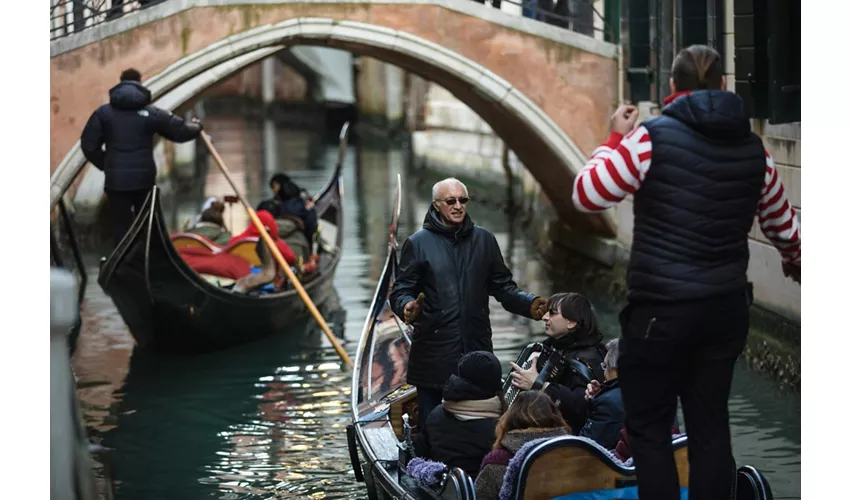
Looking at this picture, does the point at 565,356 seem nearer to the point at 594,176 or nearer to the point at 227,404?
the point at 594,176

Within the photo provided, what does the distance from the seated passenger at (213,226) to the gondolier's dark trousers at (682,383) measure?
3.89 m

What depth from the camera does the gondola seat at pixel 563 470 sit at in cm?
224

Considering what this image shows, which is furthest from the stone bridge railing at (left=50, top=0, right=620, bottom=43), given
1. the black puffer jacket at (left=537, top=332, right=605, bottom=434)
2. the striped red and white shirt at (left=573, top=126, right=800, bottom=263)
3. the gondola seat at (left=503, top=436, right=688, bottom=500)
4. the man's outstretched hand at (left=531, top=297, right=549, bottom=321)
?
the striped red and white shirt at (left=573, top=126, right=800, bottom=263)

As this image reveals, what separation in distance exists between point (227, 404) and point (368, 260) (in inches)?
109

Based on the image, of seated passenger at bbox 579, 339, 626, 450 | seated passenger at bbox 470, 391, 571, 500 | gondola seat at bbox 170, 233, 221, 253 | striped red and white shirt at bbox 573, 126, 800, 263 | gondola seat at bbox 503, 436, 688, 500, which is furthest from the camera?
gondola seat at bbox 170, 233, 221, 253

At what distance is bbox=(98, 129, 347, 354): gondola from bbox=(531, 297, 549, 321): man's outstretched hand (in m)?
2.10

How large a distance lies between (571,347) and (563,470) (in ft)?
1.39

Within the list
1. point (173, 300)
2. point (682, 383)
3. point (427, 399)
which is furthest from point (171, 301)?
Answer: point (682, 383)

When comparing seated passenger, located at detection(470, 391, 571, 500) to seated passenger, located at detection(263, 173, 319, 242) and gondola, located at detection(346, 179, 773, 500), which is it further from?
seated passenger, located at detection(263, 173, 319, 242)

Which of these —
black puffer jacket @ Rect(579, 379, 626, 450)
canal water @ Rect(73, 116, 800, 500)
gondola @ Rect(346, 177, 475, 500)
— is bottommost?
canal water @ Rect(73, 116, 800, 500)

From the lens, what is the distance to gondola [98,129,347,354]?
15.5ft

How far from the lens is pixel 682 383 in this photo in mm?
2111

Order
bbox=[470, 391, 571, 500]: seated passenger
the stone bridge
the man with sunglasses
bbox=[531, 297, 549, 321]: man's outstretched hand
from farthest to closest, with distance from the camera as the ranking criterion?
the stone bridge, the man with sunglasses, bbox=[531, 297, 549, 321]: man's outstretched hand, bbox=[470, 391, 571, 500]: seated passenger

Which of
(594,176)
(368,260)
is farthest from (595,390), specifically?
(368,260)
